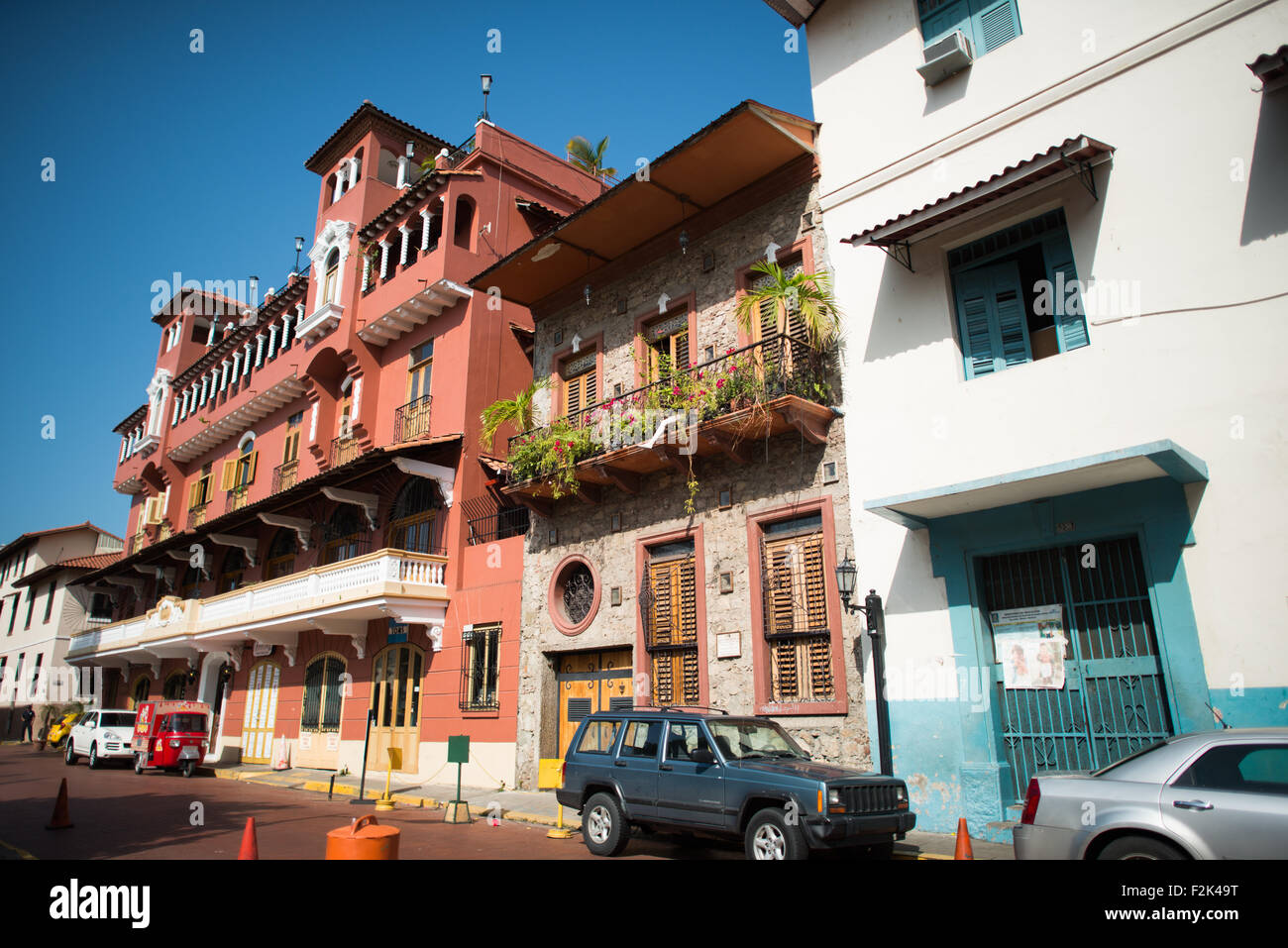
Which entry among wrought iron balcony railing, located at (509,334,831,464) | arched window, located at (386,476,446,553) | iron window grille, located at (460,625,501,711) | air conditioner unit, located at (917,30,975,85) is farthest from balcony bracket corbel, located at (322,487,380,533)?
air conditioner unit, located at (917,30,975,85)

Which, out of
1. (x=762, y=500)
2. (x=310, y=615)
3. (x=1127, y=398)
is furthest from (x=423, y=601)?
(x=1127, y=398)

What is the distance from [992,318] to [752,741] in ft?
23.3

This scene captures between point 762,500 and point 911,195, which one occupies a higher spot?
point 911,195

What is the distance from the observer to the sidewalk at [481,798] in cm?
994

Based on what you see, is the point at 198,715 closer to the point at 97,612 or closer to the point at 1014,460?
the point at 1014,460

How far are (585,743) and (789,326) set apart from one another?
26.2 feet

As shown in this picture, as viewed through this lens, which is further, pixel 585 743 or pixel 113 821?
pixel 113 821

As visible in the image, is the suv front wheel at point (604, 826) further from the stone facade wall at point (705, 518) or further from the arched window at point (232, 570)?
the arched window at point (232, 570)

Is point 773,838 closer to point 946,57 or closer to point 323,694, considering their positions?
point 946,57

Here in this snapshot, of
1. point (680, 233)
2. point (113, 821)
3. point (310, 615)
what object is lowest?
point (113, 821)

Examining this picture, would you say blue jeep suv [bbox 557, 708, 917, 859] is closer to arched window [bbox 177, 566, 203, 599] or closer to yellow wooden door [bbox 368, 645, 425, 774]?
yellow wooden door [bbox 368, 645, 425, 774]

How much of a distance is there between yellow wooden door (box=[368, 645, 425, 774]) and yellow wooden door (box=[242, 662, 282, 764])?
6.87 metres

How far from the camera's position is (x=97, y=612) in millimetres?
47562
